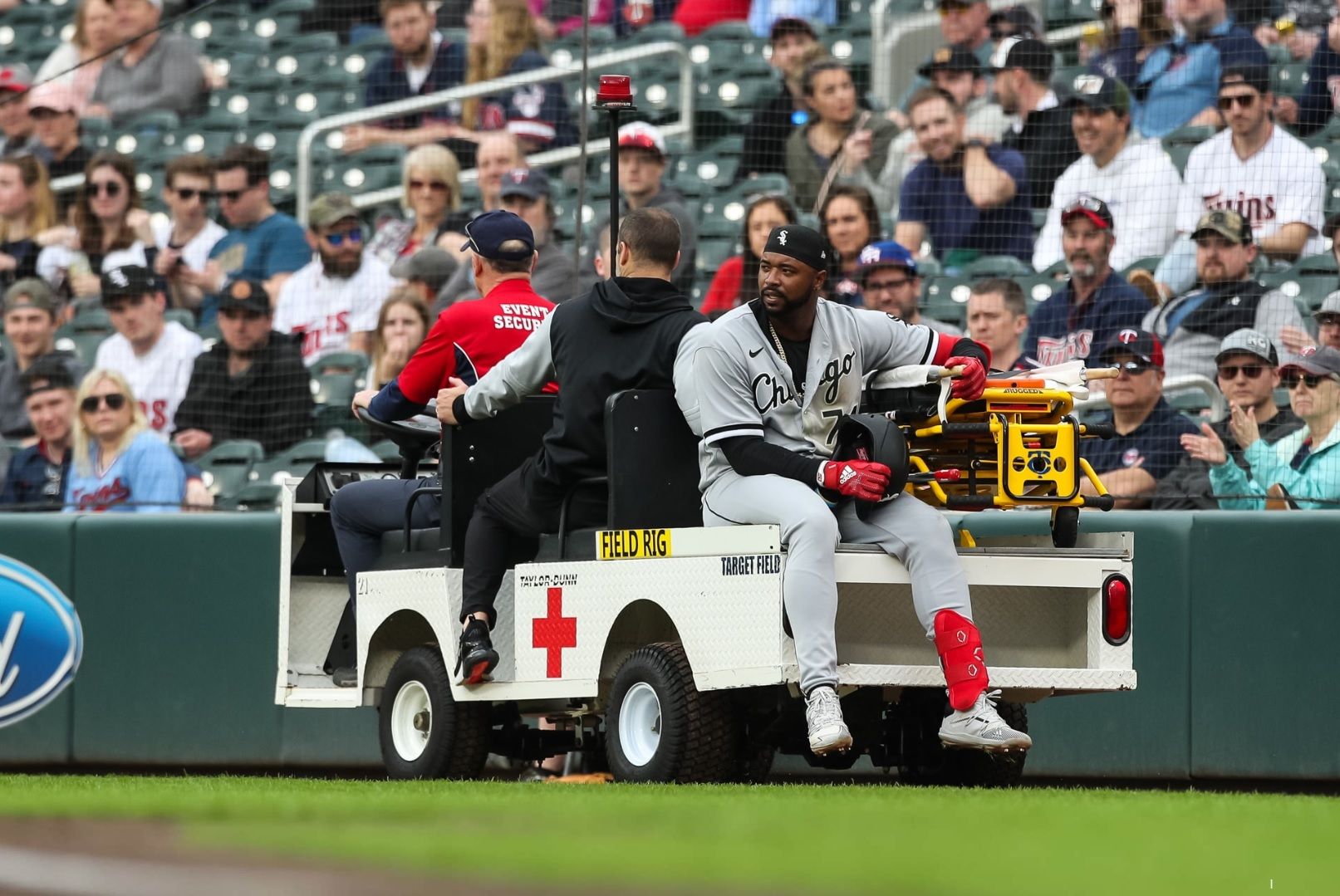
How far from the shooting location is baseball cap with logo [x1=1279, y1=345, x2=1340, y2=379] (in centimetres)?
934

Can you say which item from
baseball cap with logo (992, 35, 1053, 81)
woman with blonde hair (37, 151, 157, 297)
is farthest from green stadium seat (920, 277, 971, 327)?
woman with blonde hair (37, 151, 157, 297)

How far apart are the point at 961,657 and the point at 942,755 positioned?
118cm

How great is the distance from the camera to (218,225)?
14.0m

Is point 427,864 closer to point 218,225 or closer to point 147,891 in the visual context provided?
point 147,891

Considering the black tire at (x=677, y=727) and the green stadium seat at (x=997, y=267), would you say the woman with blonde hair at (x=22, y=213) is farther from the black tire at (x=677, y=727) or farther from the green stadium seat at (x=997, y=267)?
the black tire at (x=677, y=727)

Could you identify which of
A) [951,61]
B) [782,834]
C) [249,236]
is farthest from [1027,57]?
[782,834]

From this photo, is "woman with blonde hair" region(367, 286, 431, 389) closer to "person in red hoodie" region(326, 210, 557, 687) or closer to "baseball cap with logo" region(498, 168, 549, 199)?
"baseball cap with logo" region(498, 168, 549, 199)

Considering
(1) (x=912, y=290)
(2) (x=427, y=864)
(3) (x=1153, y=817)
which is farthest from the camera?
(1) (x=912, y=290)

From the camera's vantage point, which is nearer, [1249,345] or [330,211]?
[1249,345]

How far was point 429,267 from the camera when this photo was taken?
12664 millimetres

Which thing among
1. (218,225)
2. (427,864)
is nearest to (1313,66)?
(218,225)

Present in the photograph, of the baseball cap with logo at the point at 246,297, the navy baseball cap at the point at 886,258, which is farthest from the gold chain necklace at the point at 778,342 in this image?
the baseball cap with logo at the point at 246,297

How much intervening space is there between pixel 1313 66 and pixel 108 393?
285 inches

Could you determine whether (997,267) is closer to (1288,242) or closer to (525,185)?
(1288,242)
